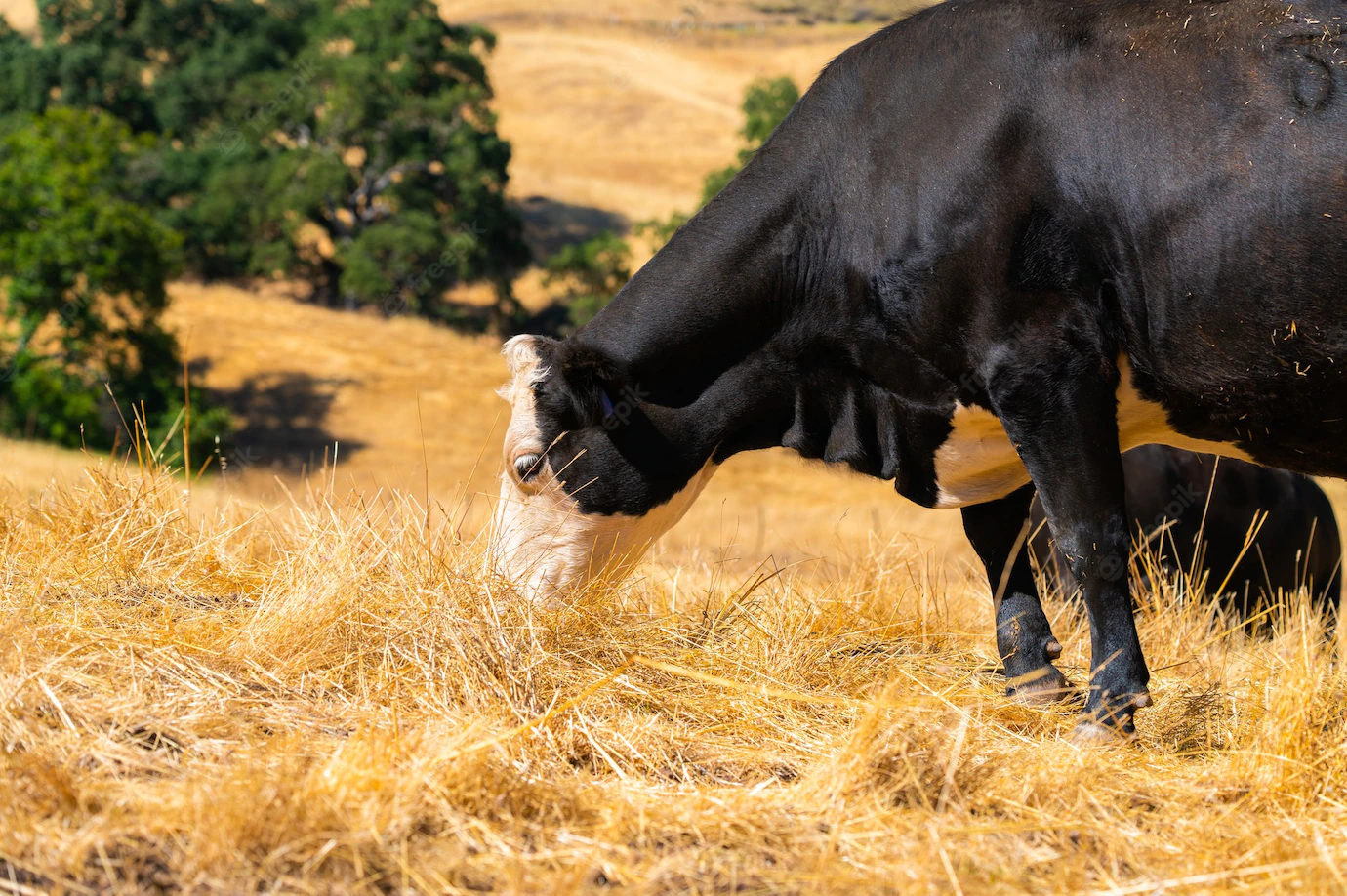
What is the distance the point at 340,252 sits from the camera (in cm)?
4609

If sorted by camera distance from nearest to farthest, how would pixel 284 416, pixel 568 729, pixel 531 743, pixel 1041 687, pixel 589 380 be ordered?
pixel 531 743
pixel 568 729
pixel 1041 687
pixel 589 380
pixel 284 416

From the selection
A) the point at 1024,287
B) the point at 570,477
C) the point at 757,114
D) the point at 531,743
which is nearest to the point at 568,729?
the point at 531,743

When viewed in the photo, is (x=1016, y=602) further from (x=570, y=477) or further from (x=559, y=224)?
(x=559, y=224)

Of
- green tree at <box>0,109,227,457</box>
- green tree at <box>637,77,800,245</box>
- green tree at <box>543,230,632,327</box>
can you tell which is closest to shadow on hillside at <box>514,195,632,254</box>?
green tree at <box>543,230,632,327</box>

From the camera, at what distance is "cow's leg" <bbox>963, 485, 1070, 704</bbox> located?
15.0 ft

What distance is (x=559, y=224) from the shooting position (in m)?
60.2

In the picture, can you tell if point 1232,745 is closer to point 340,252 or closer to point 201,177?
point 340,252

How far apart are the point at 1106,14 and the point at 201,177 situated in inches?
1976

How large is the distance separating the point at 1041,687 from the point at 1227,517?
12.8ft

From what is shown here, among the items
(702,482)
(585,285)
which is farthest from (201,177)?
(702,482)

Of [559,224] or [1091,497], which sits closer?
[1091,497]

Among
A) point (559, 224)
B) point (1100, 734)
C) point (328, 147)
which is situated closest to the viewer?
point (1100, 734)

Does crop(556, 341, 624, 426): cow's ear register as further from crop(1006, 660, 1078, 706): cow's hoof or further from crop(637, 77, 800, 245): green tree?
crop(637, 77, 800, 245): green tree

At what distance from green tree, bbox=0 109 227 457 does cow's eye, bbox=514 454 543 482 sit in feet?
89.8
